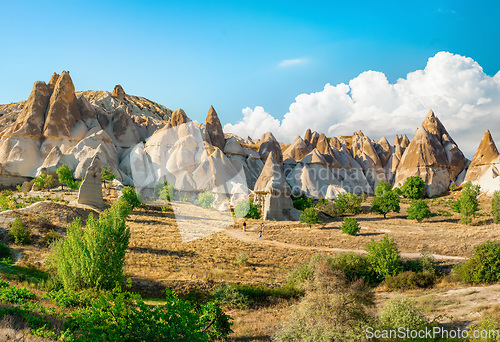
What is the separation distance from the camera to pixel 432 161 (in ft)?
196

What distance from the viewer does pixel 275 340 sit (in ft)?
34.0

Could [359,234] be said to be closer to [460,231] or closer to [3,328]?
[460,231]

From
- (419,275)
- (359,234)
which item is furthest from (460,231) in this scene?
(419,275)

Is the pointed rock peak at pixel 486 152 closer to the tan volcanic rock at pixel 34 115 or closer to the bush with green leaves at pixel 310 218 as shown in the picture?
the bush with green leaves at pixel 310 218

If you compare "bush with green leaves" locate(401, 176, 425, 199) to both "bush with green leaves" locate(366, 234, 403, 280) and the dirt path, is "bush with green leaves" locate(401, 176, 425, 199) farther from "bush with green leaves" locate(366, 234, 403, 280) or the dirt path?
"bush with green leaves" locate(366, 234, 403, 280)

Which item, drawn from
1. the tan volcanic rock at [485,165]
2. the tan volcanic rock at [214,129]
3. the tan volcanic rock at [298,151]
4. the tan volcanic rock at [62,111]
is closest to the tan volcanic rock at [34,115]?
the tan volcanic rock at [62,111]

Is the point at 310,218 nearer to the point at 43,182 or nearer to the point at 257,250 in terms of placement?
the point at 257,250

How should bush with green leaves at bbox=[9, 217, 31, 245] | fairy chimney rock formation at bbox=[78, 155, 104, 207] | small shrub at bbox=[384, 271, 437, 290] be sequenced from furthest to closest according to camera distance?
fairy chimney rock formation at bbox=[78, 155, 104, 207] < bush with green leaves at bbox=[9, 217, 31, 245] < small shrub at bbox=[384, 271, 437, 290]

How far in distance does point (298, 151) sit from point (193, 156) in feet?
81.4

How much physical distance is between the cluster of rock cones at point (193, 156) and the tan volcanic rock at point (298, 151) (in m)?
0.21

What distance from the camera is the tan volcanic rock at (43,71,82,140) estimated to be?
56750mm

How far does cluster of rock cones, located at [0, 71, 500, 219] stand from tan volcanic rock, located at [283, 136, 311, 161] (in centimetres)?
21

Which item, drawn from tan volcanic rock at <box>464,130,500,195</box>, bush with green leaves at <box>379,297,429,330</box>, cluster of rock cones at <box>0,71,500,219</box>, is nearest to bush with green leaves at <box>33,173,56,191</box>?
cluster of rock cones at <box>0,71,500,219</box>

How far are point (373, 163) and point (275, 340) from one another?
67578mm
